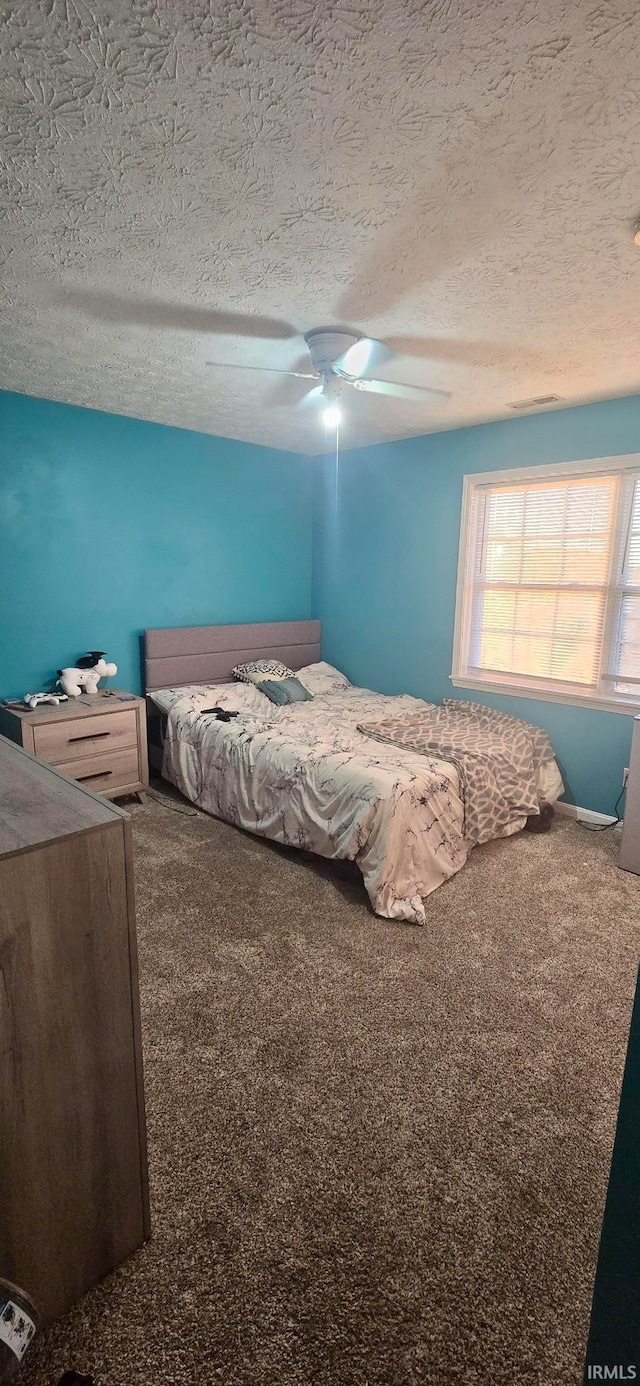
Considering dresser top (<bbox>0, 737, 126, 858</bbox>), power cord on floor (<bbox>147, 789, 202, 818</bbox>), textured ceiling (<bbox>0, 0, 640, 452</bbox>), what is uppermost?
textured ceiling (<bbox>0, 0, 640, 452</bbox>)

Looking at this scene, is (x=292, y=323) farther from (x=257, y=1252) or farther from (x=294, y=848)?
(x=257, y=1252)

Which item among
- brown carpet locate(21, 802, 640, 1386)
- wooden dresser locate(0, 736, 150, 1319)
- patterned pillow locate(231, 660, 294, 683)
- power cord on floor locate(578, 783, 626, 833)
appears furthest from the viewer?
patterned pillow locate(231, 660, 294, 683)

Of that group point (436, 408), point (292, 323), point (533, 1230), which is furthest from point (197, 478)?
point (533, 1230)

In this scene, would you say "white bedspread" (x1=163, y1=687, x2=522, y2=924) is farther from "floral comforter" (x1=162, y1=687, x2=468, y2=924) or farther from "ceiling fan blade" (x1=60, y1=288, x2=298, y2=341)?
"ceiling fan blade" (x1=60, y1=288, x2=298, y2=341)

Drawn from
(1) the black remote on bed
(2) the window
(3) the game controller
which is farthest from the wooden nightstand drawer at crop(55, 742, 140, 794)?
(2) the window

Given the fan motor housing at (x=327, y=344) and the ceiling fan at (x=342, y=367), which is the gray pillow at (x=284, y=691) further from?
the fan motor housing at (x=327, y=344)

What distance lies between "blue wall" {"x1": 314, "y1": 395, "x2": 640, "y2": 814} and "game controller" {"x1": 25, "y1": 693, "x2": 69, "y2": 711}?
2.35 meters

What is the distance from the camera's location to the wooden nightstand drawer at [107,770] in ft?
11.2

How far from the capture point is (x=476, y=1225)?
1.37 meters

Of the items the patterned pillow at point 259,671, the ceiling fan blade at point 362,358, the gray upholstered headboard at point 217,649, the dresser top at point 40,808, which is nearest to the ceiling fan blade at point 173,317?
the ceiling fan blade at point 362,358

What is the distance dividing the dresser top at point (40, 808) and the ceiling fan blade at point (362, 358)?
2.18 metres

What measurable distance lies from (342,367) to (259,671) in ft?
7.36

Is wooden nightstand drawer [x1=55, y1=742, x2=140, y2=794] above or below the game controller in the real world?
below

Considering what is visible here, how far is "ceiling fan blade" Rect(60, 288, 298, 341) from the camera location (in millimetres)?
2189
